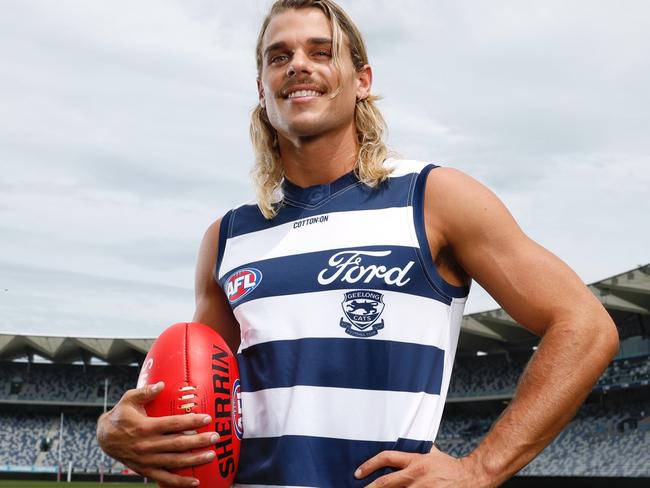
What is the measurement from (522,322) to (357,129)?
98 centimetres

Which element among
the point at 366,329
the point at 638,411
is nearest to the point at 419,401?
the point at 366,329

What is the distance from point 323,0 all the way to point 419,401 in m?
1.54

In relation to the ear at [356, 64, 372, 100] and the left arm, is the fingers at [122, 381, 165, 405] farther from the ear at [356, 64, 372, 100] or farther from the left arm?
the ear at [356, 64, 372, 100]

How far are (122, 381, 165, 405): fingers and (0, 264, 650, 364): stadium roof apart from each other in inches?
1123

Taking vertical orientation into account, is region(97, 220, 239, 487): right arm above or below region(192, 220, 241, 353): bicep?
below

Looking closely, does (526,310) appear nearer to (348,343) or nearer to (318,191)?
(348,343)

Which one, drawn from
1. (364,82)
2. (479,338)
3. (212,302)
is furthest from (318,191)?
(479,338)

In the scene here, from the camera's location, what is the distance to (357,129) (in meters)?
2.90

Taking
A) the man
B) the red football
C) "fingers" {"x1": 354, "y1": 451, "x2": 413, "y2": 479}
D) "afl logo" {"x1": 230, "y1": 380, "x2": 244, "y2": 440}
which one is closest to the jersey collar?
the man

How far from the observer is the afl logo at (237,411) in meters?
2.51

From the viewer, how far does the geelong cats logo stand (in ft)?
7.79

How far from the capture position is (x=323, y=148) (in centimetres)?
276

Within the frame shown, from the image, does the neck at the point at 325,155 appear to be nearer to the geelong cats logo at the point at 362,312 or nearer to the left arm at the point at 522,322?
the left arm at the point at 522,322

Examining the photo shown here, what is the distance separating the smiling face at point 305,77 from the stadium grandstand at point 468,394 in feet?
86.2
